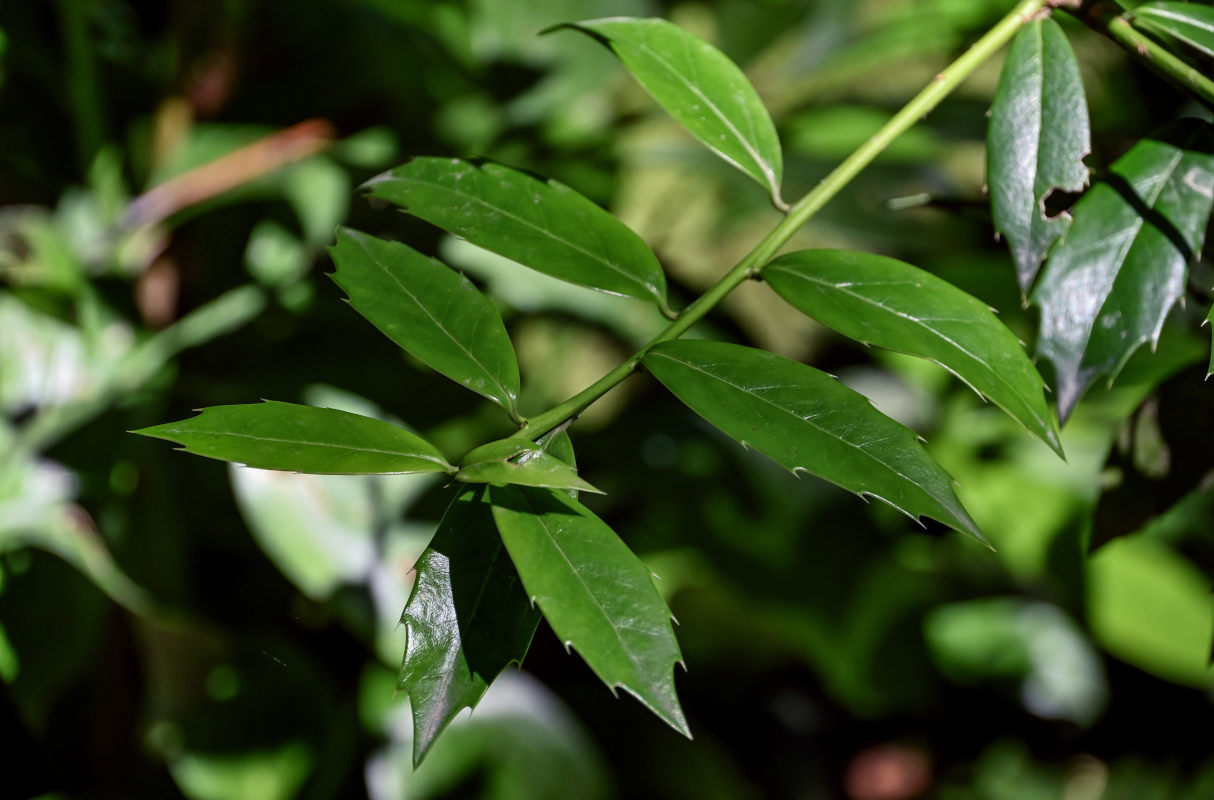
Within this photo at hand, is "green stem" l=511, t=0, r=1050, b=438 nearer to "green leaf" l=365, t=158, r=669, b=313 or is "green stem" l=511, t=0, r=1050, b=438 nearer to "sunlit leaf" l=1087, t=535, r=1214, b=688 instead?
"green leaf" l=365, t=158, r=669, b=313

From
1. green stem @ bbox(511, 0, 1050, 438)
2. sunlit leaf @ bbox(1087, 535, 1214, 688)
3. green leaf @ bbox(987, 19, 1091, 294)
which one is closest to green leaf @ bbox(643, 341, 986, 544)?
green stem @ bbox(511, 0, 1050, 438)

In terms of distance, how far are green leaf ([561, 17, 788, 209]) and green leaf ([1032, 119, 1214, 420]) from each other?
122mm

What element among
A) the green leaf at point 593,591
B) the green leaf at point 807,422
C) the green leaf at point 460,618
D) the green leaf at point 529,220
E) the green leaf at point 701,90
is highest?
the green leaf at point 701,90

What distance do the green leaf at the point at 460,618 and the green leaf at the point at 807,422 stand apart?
0.07m

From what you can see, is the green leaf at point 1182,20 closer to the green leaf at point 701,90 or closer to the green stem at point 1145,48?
the green stem at point 1145,48

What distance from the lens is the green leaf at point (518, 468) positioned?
237 mm

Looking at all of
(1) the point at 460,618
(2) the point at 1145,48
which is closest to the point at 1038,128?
(2) the point at 1145,48

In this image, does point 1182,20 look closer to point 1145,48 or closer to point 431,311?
point 1145,48

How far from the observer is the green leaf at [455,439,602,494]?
237 millimetres

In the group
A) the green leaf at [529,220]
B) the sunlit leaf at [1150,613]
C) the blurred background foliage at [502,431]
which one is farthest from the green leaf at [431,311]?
the sunlit leaf at [1150,613]

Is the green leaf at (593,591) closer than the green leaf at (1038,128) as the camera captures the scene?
Yes

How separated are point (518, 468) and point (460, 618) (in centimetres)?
5

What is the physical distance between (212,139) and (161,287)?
127mm

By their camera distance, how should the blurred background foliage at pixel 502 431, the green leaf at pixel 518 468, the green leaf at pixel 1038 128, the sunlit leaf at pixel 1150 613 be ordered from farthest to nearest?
1. the sunlit leaf at pixel 1150 613
2. the blurred background foliage at pixel 502 431
3. the green leaf at pixel 1038 128
4. the green leaf at pixel 518 468
